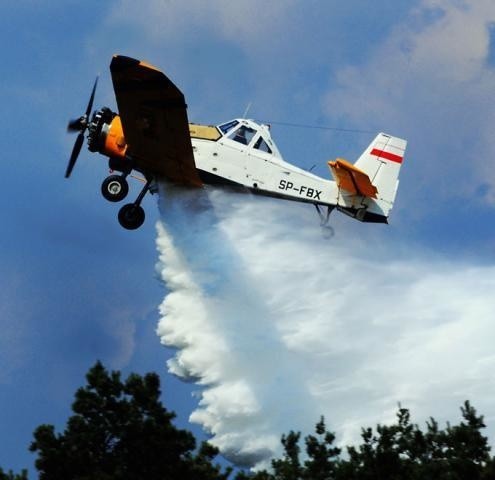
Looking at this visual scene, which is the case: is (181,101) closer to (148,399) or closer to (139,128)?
(139,128)

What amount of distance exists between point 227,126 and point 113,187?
2798mm

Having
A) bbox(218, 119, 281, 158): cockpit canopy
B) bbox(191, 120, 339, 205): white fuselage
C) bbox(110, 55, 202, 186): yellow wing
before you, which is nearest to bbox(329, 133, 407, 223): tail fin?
bbox(191, 120, 339, 205): white fuselage

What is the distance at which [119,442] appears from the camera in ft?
102

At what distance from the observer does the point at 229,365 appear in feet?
109

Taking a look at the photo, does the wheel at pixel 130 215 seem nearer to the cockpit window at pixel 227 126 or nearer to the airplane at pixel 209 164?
the airplane at pixel 209 164

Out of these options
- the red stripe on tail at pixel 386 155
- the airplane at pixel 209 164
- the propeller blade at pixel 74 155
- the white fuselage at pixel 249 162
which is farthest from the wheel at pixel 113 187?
the red stripe on tail at pixel 386 155

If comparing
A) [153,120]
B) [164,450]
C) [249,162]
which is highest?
[153,120]

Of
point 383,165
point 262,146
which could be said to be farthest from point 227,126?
point 383,165

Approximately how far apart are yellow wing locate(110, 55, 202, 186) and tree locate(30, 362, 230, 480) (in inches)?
178

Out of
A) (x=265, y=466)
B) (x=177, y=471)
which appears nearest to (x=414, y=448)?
(x=265, y=466)

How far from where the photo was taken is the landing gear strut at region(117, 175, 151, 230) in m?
32.7

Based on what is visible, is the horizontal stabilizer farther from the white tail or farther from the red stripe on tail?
the red stripe on tail

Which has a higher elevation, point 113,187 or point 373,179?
point 373,179

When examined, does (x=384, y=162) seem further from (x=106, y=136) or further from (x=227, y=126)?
(x=106, y=136)
